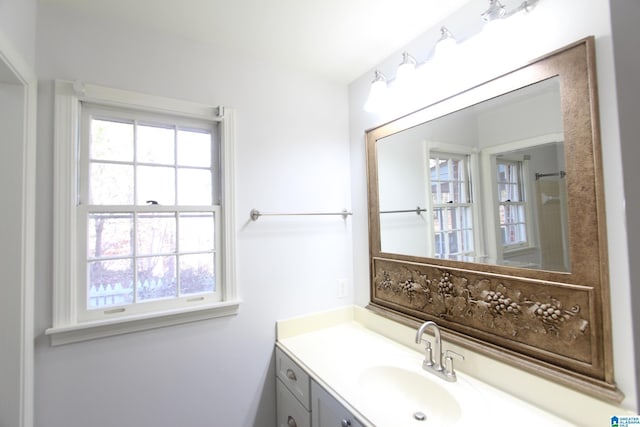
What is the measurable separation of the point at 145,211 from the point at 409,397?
149cm

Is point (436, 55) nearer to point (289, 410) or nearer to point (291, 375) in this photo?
point (291, 375)

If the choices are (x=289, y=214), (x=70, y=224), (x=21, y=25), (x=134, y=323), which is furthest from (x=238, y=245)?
(x=21, y=25)

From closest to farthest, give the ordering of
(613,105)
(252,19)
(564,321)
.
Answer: (613,105)
(564,321)
(252,19)

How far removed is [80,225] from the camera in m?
1.26

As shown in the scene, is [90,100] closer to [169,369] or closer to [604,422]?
[169,369]

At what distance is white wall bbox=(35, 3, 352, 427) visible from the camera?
3.96 feet

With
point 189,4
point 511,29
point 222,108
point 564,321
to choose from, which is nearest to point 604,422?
point 564,321

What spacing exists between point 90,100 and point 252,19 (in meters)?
0.81

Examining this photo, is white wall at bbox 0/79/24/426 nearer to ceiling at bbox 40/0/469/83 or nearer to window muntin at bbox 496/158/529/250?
ceiling at bbox 40/0/469/83

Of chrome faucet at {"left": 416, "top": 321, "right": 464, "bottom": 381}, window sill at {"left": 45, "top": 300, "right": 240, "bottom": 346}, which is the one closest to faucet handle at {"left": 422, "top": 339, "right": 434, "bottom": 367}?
chrome faucet at {"left": 416, "top": 321, "right": 464, "bottom": 381}

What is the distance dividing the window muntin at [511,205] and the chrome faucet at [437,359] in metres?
0.46

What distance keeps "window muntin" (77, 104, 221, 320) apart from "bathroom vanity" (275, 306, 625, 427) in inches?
23.8

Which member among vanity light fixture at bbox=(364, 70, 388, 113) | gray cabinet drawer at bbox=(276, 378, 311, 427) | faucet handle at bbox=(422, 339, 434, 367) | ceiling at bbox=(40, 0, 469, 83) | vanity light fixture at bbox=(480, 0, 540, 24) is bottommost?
gray cabinet drawer at bbox=(276, 378, 311, 427)

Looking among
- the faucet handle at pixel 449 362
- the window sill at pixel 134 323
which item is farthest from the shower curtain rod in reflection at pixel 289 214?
the faucet handle at pixel 449 362
